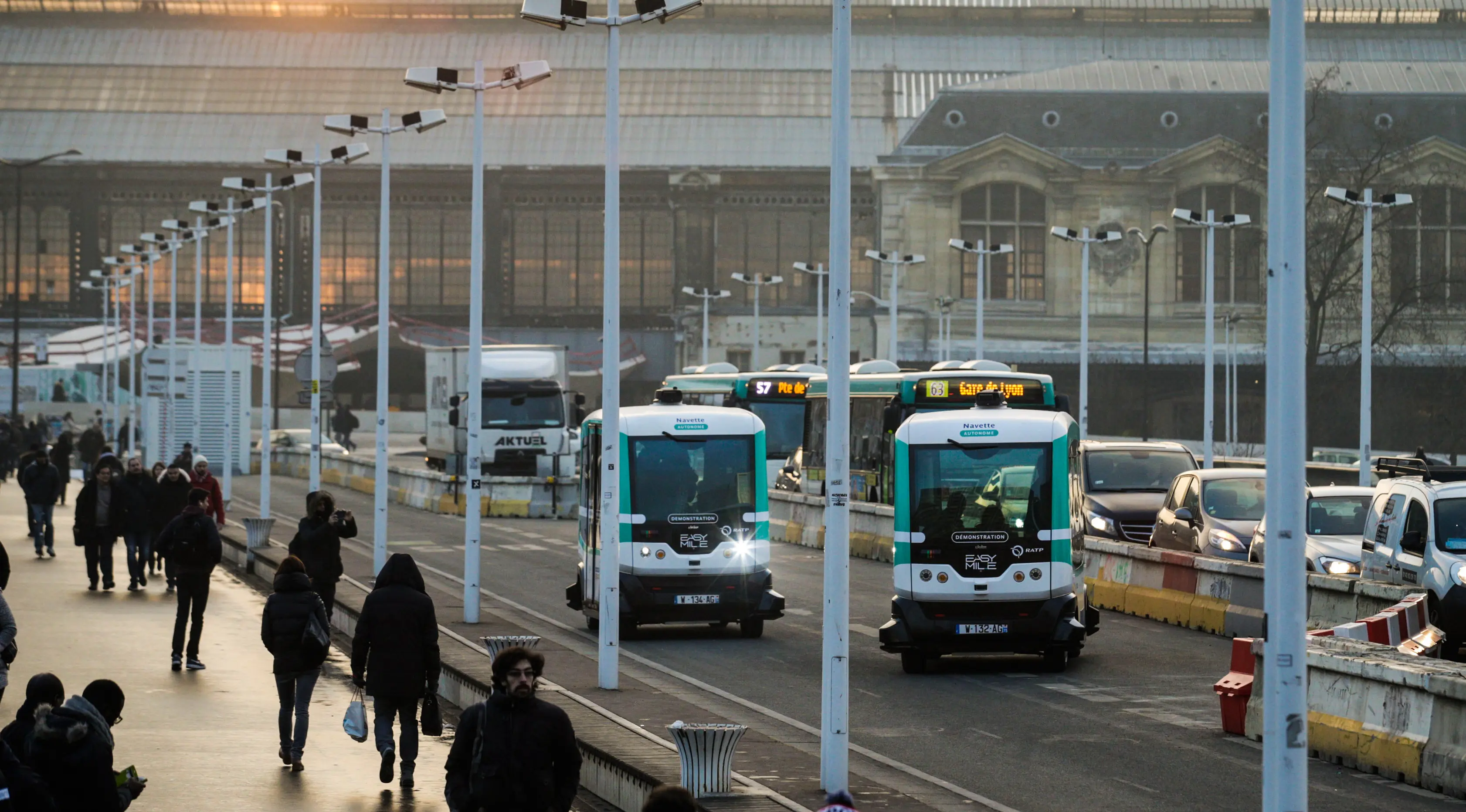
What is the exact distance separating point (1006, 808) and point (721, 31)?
9746 centimetres

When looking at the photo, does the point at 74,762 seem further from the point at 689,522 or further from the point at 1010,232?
the point at 1010,232

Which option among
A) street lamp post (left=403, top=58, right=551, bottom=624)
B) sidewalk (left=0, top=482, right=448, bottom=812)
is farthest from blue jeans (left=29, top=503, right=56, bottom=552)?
street lamp post (left=403, top=58, right=551, bottom=624)

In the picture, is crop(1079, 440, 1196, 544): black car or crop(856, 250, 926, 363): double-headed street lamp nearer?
crop(1079, 440, 1196, 544): black car

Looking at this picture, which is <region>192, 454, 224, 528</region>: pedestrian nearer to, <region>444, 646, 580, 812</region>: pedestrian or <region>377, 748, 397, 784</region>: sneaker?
<region>377, 748, 397, 784</region>: sneaker

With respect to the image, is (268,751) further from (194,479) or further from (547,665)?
(194,479)

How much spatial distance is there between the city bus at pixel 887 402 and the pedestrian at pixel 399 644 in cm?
1321

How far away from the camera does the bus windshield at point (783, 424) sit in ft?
159

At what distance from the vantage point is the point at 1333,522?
85.5ft

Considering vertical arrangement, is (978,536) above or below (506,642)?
above

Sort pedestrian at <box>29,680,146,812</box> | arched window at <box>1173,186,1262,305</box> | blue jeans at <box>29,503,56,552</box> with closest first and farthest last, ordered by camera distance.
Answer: pedestrian at <box>29,680,146,812</box>, blue jeans at <box>29,503,56,552</box>, arched window at <box>1173,186,1262,305</box>

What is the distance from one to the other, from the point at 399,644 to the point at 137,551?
17212 mm

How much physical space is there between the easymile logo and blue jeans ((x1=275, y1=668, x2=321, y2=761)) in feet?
24.5

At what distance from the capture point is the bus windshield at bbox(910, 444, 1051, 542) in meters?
20.8

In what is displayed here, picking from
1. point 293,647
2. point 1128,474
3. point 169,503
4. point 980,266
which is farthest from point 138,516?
point 980,266
